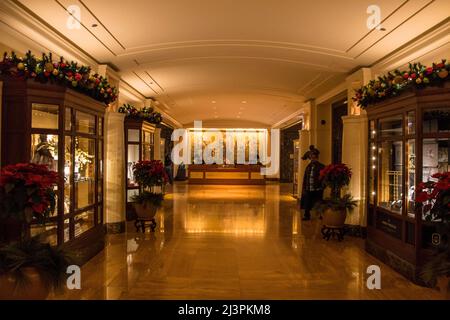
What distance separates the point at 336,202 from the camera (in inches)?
278

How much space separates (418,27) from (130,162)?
585cm

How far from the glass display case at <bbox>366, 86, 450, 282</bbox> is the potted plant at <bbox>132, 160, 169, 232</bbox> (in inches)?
152

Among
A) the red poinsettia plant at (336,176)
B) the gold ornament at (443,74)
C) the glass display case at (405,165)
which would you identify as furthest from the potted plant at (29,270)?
the red poinsettia plant at (336,176)

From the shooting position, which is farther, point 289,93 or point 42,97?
point 289,93

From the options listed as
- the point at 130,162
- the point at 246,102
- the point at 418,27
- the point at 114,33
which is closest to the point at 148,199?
the point at 130,162

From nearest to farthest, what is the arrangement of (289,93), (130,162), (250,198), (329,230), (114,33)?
(114,33) → (329,230) → (130,162) → (289,93) → (250,198)

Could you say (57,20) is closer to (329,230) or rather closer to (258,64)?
(258,64)

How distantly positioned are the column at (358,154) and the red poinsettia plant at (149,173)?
357cm

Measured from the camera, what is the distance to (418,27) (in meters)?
5.36

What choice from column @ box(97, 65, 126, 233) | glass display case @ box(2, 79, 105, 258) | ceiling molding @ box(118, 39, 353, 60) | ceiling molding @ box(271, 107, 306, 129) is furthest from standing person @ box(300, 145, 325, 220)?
glass display case @ box(2, 79, 105, 258)

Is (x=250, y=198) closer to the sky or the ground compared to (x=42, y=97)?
closer to the ground

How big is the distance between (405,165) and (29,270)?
14.1 ft

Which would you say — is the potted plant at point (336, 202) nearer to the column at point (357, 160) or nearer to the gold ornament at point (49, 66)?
the column at point (357, 160)

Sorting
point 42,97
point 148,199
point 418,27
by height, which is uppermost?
point 418,27
